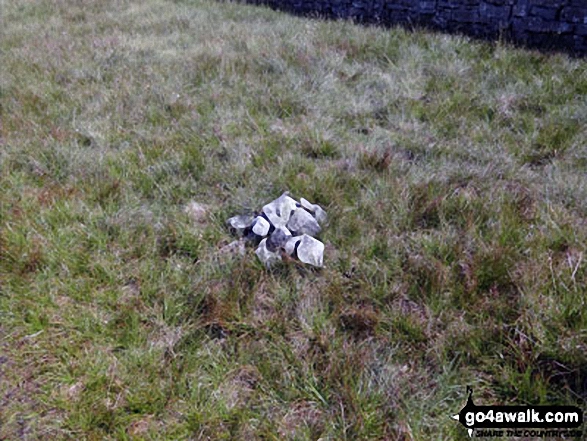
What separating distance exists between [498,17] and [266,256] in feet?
20.1

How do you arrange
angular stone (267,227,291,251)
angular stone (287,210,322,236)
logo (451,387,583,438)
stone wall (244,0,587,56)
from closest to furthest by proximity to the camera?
logo (451,387,583,438), angular stone (267,227,291,251), angular stone (287,210,322,236), stone wall (244,0,587,56)

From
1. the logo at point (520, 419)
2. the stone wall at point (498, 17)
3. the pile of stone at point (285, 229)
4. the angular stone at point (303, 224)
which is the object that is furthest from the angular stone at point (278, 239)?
the stone wall at point (498, 17)

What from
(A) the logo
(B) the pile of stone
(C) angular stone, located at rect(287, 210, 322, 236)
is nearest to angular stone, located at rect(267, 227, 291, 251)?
(B) the pile of stone

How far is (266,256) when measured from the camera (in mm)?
2744

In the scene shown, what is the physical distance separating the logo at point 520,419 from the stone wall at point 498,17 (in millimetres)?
5744

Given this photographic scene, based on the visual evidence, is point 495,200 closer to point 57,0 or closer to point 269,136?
point 269,136

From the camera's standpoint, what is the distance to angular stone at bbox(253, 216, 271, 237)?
288 cm

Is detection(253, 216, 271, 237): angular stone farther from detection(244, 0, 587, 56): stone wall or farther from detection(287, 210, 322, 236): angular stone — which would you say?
detection(244, 0, 587, 56): stone wall

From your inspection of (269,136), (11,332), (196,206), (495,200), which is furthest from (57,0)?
(495,200)

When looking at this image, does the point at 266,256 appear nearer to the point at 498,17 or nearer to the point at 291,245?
the point at 291,245

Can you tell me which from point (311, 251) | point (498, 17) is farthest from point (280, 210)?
point (498, 17)

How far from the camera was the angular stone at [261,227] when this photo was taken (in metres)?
2.88

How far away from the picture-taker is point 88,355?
2172 mm

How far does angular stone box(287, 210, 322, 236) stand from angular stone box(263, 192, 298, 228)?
47 millimetres
